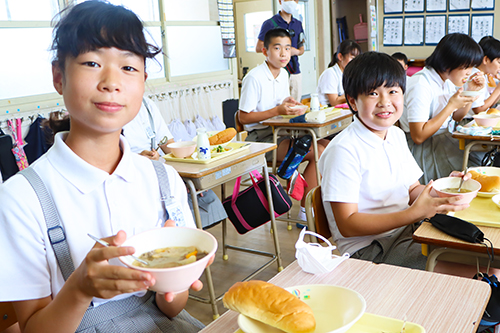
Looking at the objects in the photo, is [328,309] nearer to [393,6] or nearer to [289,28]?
[289,28]

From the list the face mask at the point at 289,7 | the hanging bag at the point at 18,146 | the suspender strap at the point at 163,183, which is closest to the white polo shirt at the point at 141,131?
the hanging bag at the point at 18,146

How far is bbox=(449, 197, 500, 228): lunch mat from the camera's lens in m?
1.34

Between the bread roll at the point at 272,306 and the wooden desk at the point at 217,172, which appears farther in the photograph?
the wooden desk at the point at 217,172

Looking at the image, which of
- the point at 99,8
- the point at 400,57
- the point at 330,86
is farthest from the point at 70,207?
the point at 400,57

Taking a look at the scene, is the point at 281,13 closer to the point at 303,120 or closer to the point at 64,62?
the point at 303,120

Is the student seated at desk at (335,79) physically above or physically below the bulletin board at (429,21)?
below

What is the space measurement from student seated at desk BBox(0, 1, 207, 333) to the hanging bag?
2.20 m

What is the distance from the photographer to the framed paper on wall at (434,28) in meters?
6.75

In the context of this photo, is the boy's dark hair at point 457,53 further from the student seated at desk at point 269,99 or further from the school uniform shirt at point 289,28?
the school uniform shirt at point 289,28

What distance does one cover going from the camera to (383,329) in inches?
32.6

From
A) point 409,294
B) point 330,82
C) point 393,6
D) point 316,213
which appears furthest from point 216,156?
point 393,6

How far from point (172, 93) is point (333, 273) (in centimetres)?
381

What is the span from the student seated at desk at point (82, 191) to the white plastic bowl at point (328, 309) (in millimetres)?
156

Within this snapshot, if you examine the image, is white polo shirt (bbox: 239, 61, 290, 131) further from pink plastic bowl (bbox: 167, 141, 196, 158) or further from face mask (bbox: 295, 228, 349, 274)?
face mask (bbox: 295, 228, 349, 274)
